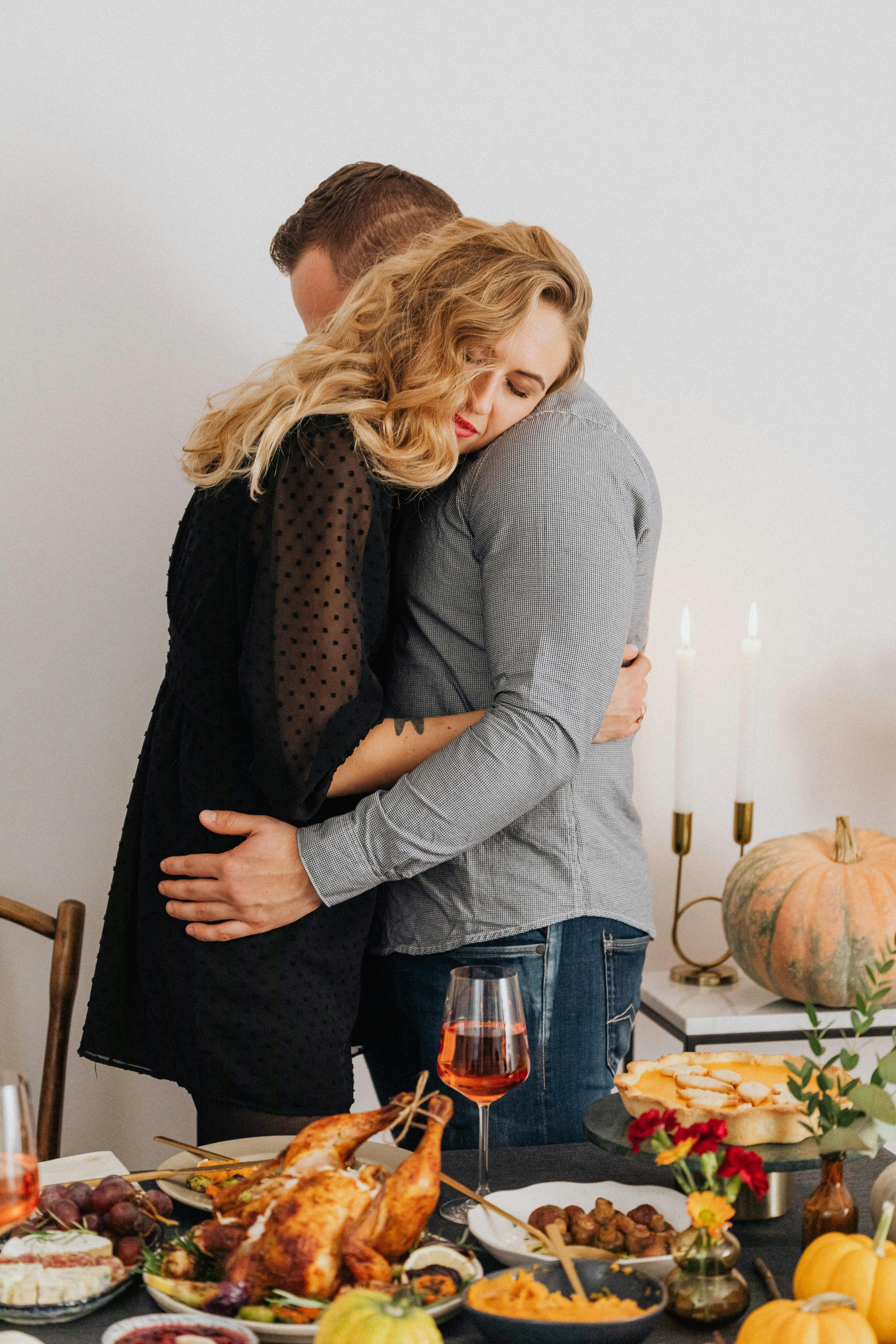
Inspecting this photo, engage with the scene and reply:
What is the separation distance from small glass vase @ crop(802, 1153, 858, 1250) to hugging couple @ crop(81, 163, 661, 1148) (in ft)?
1.51

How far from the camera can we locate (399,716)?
1.35 metres

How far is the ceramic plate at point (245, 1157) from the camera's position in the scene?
0.94 m

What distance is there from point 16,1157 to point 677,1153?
1.34ft

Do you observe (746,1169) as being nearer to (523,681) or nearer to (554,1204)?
(554,1204)

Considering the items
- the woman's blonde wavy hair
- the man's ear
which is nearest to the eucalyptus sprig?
the woman's blonde wavy hair

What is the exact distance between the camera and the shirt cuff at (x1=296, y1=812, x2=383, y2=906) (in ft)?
3.95

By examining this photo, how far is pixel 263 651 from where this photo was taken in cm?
116

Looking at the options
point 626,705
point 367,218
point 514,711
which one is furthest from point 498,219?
point 514,711

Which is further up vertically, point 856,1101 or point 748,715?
point 748,715

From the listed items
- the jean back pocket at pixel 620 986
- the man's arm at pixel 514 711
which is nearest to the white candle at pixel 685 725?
the jean back pocket at pixel 620 986

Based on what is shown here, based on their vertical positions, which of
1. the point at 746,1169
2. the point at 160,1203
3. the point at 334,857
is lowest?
the point at 160,1203

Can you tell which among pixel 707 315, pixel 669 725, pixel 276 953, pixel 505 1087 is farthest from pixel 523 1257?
pixel 707 315

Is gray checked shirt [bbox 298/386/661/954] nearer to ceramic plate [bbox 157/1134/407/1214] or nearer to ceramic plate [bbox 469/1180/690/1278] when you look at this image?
ceramic plate [bbox 157/1134/407/1214]

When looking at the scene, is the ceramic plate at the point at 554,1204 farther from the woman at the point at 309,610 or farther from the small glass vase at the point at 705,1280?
the woman at the point at 309,610
